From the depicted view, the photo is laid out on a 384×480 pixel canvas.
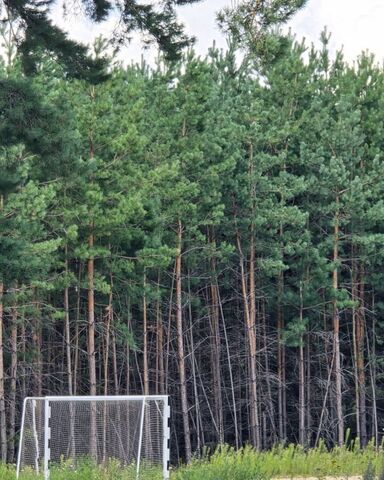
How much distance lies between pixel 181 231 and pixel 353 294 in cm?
818

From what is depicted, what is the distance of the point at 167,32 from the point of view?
40.9 feet

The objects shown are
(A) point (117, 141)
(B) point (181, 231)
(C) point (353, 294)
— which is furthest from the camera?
(C) point (353, 294)

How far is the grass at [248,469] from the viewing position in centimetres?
1539

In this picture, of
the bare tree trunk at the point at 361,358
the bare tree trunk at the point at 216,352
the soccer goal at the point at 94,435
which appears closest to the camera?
the soccer goal at the point at 94,435

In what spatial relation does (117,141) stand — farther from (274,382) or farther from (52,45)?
(52,45)

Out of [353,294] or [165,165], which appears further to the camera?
[353,294]

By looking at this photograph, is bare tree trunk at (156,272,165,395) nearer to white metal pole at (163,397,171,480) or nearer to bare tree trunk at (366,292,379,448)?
bare tree trunk at (366,292,379,448)

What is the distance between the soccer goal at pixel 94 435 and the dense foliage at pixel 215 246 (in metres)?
8.64

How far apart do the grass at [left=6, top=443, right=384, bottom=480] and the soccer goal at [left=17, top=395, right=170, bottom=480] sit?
19 centimetres

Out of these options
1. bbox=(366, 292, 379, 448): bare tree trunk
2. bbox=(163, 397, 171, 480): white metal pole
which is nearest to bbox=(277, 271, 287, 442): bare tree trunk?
bbox=(366, 292, 379, 448): bare tree trunk

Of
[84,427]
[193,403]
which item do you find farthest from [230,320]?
[84,427]

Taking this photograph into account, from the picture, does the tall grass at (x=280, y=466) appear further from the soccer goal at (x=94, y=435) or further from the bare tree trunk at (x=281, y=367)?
the bare tree trunk at (x=281, y=367)

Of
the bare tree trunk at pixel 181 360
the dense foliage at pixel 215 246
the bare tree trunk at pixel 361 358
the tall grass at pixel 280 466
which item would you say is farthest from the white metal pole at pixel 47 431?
the bare tree trunk at pixel 361 358

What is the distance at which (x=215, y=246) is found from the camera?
115 feet
